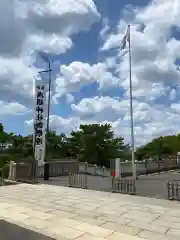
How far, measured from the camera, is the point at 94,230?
752cm

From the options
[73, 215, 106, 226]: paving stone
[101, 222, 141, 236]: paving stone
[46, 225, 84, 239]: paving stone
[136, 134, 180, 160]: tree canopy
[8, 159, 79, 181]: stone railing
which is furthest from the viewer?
[136, 134, 180, 160]: tree canopy

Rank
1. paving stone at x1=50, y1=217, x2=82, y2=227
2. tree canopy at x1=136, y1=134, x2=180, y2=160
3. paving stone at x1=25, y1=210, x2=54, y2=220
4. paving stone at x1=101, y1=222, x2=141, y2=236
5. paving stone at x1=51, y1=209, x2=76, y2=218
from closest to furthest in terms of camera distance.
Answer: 1. paving stone at x1=101, y1=222, x2=141, y2=236
2. paving stone at x1=50, y1=217, x2=82, y2=227
3. paving stone at x1=25, y1=210, x2=54, y2=220
4. paving stone at x1=51, y1=209, x2=76, y2=218
5. tree canopy at x1=136, y1=134, x2=180, y2=160

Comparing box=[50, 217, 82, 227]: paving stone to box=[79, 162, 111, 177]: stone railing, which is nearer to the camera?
box=[50, 217, 82, 227]: paving stone

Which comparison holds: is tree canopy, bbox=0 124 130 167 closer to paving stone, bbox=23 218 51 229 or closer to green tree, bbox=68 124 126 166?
green tree, bbox=68 124 126 166

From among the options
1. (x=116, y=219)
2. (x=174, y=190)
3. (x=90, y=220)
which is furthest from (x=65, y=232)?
(x=174, y=190)

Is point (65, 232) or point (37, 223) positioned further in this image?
point (37, 223)

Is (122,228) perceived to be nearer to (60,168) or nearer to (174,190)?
(174,190)

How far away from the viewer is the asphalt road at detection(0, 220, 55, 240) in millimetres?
6895

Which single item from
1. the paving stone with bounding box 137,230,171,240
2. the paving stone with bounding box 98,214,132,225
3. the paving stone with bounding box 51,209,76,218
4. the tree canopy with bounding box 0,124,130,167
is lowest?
the paving stone with bounding box 137,230,171,240

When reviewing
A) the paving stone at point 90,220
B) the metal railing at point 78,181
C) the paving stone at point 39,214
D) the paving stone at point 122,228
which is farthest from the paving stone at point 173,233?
the metal railing at point 78,181

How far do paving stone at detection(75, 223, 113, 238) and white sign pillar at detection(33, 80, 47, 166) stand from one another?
11.3 metres

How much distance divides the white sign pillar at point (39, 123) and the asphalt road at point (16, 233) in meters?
10.8

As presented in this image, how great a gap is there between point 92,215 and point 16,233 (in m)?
2.70

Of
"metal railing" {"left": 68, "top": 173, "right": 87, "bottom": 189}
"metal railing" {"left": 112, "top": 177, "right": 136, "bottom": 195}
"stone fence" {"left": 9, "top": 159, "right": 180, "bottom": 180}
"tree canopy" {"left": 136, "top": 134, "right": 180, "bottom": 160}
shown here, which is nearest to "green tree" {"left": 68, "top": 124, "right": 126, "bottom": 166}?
"tree canopy" {"left": 136, "top": 134, "right": 180, "bottom": 160}
